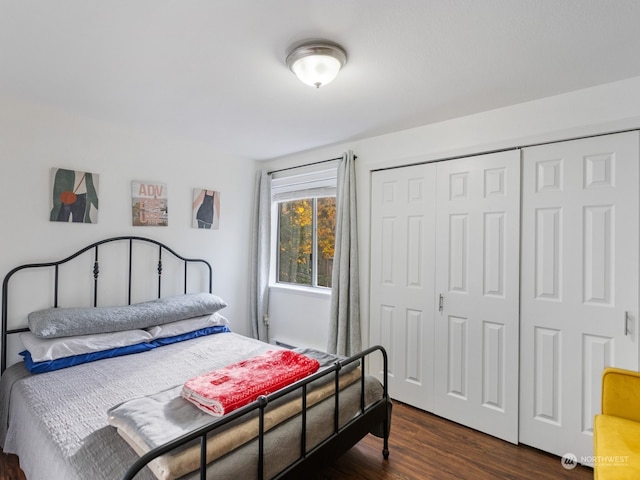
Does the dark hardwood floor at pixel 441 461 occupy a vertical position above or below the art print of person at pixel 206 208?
below

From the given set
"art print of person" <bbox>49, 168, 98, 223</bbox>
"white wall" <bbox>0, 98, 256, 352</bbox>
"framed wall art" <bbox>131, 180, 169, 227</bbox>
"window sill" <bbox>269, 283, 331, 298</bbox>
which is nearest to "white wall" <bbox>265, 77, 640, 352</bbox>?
"window sill" <bbox>269, 283, 331, 298</bbox>

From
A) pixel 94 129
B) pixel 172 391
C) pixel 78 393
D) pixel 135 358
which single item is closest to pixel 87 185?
pixel 94 129

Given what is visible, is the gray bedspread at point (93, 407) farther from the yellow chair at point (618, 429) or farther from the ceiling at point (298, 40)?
the ceiling at point (298, 40)

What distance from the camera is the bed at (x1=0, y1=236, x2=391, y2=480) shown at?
128 centimetres

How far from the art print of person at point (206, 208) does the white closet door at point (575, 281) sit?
289cm

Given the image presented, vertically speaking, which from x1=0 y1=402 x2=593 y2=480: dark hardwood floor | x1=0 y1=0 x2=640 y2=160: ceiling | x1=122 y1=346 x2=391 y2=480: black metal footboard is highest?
x1=0 y1=0 x2=640 y2=160: ceiling

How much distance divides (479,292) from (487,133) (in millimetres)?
1190

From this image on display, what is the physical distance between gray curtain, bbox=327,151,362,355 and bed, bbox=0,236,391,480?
83 cm

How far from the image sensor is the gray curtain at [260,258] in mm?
3883

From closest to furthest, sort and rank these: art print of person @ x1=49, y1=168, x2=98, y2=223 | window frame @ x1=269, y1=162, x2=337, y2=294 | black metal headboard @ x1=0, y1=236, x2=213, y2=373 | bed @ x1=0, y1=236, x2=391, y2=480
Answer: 1. bed @ x1=0, y1=236, x2=391, y2=480
2. black metal headboard @ x1=0, y1=236, x2=213, y2=373
3. art print of person @ x1=49, y1=168, x2=98, y2=223
4. window frame @ x1=269, y1=162, x2=337, y2=294

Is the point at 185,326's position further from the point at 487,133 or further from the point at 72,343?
the point at 487,133

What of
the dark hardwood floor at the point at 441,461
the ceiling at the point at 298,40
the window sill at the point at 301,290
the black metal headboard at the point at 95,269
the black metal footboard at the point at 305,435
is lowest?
the dark hardwood floor at the point at 441,461

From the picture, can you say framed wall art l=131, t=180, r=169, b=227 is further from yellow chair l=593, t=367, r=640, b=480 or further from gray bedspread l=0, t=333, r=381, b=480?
yellow chair l=593, t=367, r=640, b=480

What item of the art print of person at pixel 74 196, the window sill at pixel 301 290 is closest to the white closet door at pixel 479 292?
the window sill at pixel 301 290
